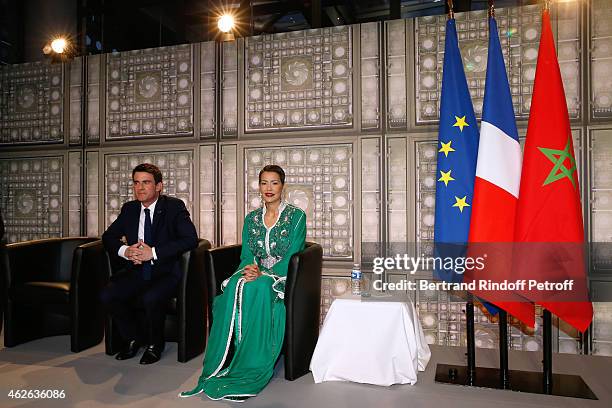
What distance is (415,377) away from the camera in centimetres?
281

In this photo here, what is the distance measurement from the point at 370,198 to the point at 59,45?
11.6 feet

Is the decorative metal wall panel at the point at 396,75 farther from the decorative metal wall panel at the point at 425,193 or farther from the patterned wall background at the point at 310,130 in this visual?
the decorative metal wall panel at the point at 425,193

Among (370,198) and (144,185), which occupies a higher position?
(144,185)

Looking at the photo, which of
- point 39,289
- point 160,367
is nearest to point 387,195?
point 160,367

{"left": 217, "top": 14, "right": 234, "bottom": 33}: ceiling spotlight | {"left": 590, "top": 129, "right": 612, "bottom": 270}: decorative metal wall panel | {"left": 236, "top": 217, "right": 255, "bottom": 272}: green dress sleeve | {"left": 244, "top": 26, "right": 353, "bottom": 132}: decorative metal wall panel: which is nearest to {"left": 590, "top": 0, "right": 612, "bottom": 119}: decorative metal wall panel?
{"left": 590, "top": 129, "right": 612, "bottom": 270}: decorative metal wall panel

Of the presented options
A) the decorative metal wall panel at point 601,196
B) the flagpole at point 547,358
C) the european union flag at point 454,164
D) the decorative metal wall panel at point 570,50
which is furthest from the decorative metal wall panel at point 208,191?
the decorative metal wall panel at point 601,196

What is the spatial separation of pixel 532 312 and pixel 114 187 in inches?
147

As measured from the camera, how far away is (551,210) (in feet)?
8.83

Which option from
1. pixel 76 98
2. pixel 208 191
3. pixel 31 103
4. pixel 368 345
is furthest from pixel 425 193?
pixel 31 103

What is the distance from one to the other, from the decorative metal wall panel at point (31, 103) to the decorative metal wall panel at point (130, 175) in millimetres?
696

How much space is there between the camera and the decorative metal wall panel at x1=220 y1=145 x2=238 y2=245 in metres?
4.14

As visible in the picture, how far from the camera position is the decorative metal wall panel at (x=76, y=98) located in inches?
180

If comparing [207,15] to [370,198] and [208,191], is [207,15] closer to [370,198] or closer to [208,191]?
[208,191]

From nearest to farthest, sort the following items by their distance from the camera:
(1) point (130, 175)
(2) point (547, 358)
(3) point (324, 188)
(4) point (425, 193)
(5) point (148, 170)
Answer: (2) point (547, 358) → (5) point (148, 170) → (4) point (425, 193) → (3) point (324, 188) → (1) point (130, 175)
